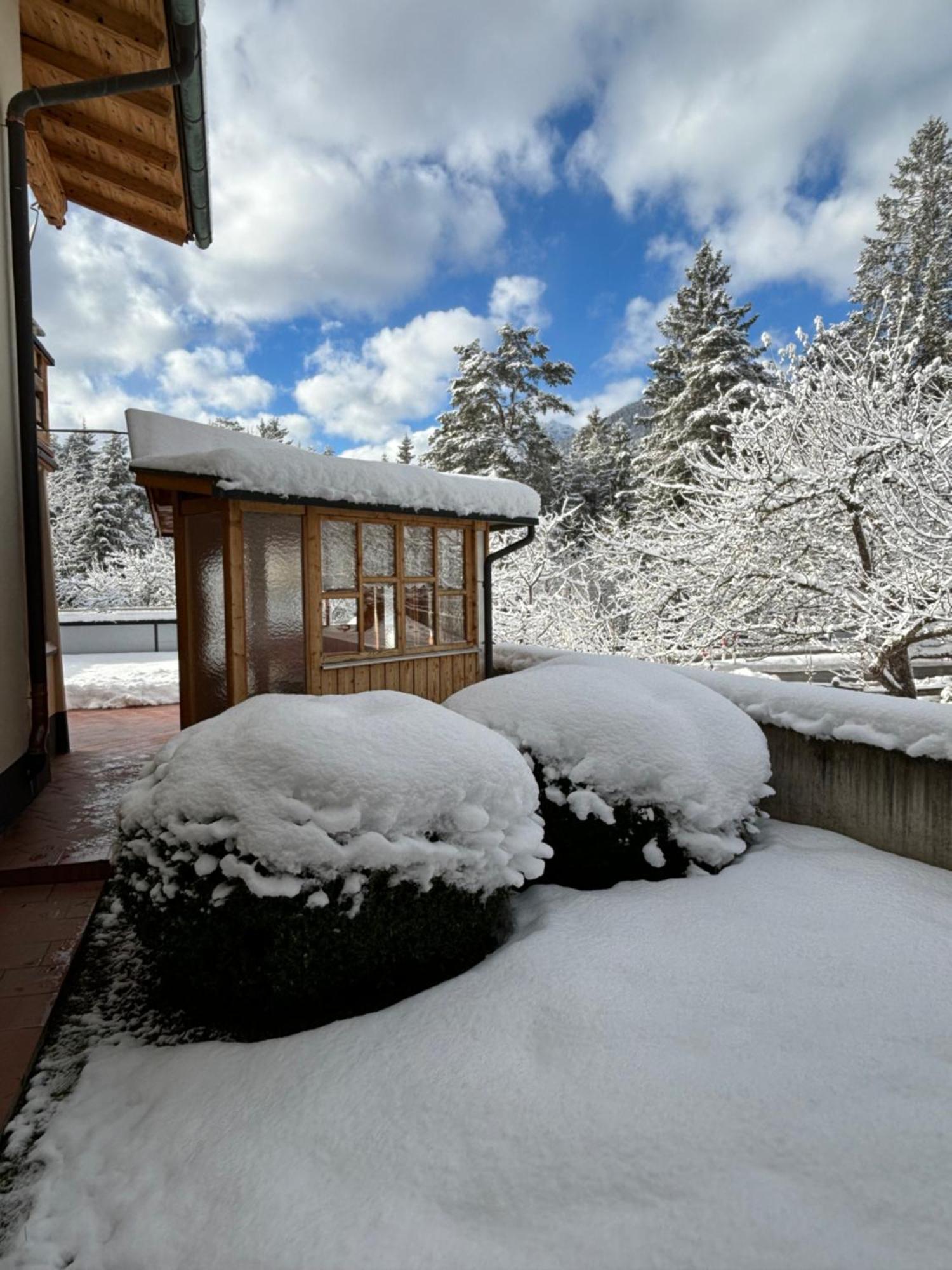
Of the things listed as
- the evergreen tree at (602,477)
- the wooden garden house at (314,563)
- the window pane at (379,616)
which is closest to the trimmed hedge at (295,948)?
the wooden garden house at (314,563)

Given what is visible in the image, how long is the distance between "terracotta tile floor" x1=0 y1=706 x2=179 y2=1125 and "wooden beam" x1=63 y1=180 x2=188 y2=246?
502 cm

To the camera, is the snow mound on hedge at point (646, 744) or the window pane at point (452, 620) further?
the window pane at point (452, 620)

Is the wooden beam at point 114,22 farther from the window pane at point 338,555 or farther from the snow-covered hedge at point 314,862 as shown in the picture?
the snow-covered hedge at point 314,862

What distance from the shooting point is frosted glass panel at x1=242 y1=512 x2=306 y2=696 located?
16.0ft

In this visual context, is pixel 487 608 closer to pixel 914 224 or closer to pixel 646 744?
pixel 646 744

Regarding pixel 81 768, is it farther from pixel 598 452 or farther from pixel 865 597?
pixel 598 452

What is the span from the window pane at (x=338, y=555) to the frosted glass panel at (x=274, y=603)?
0.77 ft

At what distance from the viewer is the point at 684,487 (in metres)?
8.76

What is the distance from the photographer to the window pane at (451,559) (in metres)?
6.14

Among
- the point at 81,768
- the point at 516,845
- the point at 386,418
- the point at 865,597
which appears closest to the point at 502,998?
the point at 516,845

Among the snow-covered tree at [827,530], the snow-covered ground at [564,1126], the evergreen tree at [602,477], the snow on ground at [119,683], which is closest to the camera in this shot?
the snow-covered ground at [564,1126]

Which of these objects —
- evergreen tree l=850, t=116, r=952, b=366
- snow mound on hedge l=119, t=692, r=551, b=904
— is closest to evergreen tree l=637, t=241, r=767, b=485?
evergreen tree l=850, t=116, r=952, b=366

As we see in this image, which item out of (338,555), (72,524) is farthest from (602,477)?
(338,555)

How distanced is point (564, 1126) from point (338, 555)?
436 centimetres
